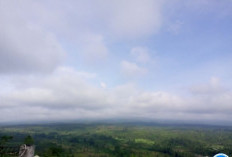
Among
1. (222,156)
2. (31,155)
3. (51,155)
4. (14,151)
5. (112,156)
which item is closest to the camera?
(222,156)

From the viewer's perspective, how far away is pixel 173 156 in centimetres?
10625

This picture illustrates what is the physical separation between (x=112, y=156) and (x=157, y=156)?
78.0 feet

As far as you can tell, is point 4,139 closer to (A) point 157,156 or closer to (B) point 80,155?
(B) point 80,155

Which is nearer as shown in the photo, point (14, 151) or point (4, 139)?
point (14, 151)

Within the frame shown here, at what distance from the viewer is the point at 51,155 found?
58062 mm

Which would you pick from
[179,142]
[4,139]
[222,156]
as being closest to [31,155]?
[222,156]

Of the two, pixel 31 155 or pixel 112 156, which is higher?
pixel 31 155

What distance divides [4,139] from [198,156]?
316 ft

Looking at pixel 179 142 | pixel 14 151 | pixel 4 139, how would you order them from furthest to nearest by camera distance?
pixel 179 142
pixel 4 139
pixel 14 151

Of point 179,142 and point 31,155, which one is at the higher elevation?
point 31,155

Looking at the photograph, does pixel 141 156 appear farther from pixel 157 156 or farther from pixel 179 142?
pixel 179 142

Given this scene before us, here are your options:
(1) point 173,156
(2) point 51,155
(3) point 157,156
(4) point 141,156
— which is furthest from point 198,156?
(2) point 51,155

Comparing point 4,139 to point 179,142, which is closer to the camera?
point 4,139

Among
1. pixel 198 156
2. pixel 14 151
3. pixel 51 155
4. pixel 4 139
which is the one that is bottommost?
pixel 198 156
